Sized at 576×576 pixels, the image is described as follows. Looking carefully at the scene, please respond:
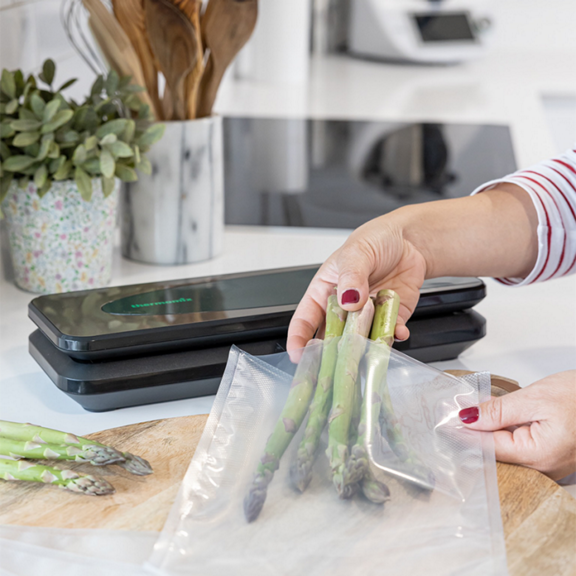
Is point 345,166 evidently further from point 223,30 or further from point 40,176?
point 40,176

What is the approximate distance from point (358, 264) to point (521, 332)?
28 cm

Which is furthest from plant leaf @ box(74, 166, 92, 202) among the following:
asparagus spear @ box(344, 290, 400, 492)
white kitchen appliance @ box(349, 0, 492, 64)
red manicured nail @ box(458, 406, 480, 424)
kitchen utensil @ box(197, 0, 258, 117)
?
white kitchen appliance @ box(349, 0, 492, 64)

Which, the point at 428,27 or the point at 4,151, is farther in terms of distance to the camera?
the point at 428,27

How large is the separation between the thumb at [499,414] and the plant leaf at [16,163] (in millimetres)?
541

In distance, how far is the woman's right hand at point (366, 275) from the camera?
24.6 inches

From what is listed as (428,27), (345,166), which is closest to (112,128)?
(345,166)

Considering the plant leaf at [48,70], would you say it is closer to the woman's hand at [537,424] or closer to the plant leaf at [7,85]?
the plant leaf at [7,85]

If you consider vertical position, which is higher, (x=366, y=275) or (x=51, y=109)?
(x=51, y=109)

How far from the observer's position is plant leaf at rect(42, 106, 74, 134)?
78cm

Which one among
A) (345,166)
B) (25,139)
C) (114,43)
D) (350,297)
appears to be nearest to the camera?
(350,297)

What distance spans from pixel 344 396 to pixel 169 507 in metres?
0.15

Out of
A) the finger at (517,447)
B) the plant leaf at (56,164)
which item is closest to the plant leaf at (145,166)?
the plant leaf at (56,164)

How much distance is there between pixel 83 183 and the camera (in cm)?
79

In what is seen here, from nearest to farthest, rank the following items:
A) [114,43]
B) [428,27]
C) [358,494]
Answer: [358,494], [114,43], [428,27]
